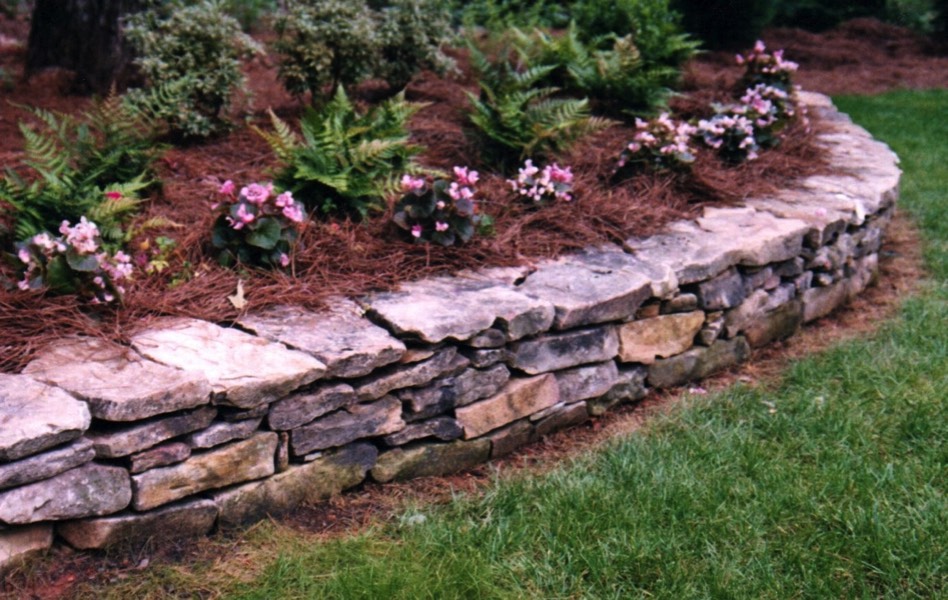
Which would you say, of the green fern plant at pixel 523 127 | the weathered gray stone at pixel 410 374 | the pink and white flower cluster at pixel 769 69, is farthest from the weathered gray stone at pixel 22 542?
the pink and white flower cluster at pixel 769 69

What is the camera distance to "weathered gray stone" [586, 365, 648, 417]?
3926mm

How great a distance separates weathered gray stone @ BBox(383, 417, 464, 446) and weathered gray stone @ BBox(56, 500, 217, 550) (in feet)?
2.15

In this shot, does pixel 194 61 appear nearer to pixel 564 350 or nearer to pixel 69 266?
pixel 69 266

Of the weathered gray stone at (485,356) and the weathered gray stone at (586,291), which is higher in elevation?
the weathered gray stone at (586,291)

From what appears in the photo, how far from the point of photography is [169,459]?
278cm

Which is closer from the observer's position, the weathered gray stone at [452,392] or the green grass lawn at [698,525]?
the green grass lawn at [698,525]

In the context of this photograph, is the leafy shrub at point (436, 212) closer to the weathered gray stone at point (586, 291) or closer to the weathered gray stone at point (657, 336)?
the weathered gray stone at point (586, 291)

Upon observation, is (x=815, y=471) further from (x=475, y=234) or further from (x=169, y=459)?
(x=169, y=459)

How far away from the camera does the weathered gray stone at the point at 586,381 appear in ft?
12.4

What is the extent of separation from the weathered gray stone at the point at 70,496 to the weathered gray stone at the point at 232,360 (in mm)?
348

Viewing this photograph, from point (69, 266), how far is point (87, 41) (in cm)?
299

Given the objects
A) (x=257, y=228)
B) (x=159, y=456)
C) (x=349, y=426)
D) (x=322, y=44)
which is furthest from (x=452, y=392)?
(x=322, y=44)

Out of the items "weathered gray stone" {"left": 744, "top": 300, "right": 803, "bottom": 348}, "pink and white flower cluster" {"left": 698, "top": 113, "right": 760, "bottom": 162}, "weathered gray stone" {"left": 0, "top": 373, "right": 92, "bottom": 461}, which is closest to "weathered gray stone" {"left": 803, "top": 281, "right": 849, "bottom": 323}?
"weathered gray stone" {"left": 744, "top": 300, "right": 803, "bottom": 348}

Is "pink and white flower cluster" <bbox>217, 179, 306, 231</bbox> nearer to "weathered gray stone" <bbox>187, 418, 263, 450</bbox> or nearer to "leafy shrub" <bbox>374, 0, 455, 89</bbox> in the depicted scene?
"weathered gray stone" <bbox>187, 418, 263, 450</bbox>
